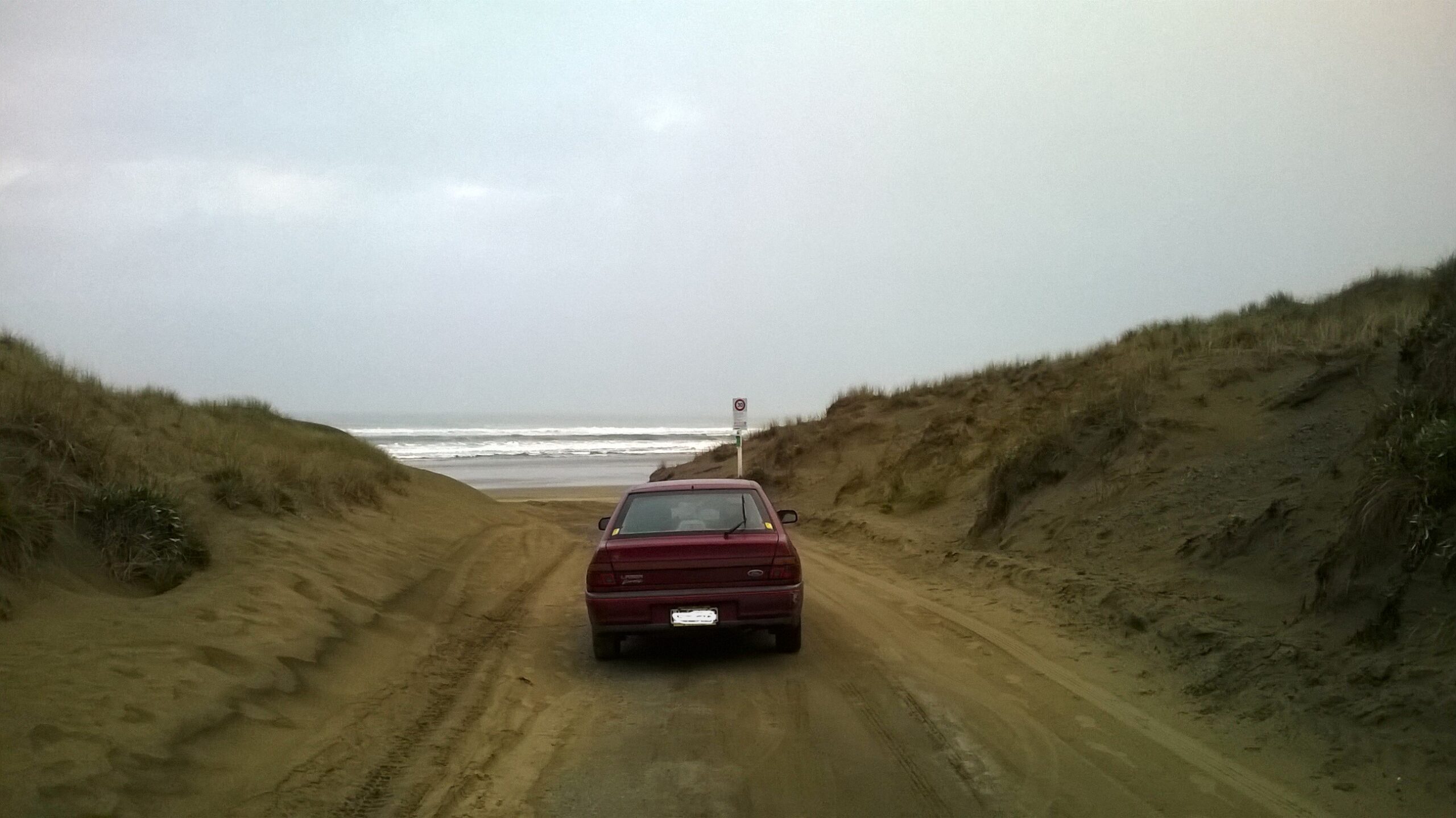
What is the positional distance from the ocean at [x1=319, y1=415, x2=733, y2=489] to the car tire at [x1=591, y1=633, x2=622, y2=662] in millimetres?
31670

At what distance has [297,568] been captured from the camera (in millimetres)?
9586

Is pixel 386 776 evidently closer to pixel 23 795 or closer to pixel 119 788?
pixel 119 788

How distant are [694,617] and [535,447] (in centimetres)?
6585

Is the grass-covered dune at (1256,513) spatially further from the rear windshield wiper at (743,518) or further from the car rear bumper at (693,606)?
the rear windshield wiper at (743,518)

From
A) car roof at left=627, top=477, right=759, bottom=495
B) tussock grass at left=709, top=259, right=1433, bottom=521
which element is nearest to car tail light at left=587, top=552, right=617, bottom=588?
car roof at left=627, top=477, right=759, bottom=495

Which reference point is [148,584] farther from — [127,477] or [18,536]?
[127,477]

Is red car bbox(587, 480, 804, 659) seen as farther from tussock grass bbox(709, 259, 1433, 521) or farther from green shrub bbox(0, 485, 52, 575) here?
tussock grass bbox(709, 259, 1433, 521)

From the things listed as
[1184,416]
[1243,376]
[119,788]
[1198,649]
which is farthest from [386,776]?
[1243,376]

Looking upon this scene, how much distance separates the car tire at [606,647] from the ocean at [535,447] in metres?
31.7

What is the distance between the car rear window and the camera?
8.68 meters

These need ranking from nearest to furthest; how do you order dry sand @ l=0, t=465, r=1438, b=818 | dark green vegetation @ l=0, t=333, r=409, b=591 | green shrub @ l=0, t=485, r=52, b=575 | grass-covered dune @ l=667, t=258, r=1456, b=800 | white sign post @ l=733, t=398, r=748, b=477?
dry sand @ l=0, t=465, r=1438, b=818
grass-covered dune @ l=667, t=258, r=1456, b=800
green shrub @ l=0, t=485, r=52, b=575
dark green vegetation @ l=0, t=333, r=409, b=591
white sign post @ l=733, t=398, r=748, b=477

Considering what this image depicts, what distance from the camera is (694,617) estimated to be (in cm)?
798

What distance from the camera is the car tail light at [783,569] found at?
Answer: 8109 millimetres

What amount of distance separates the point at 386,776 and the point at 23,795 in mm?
1661
